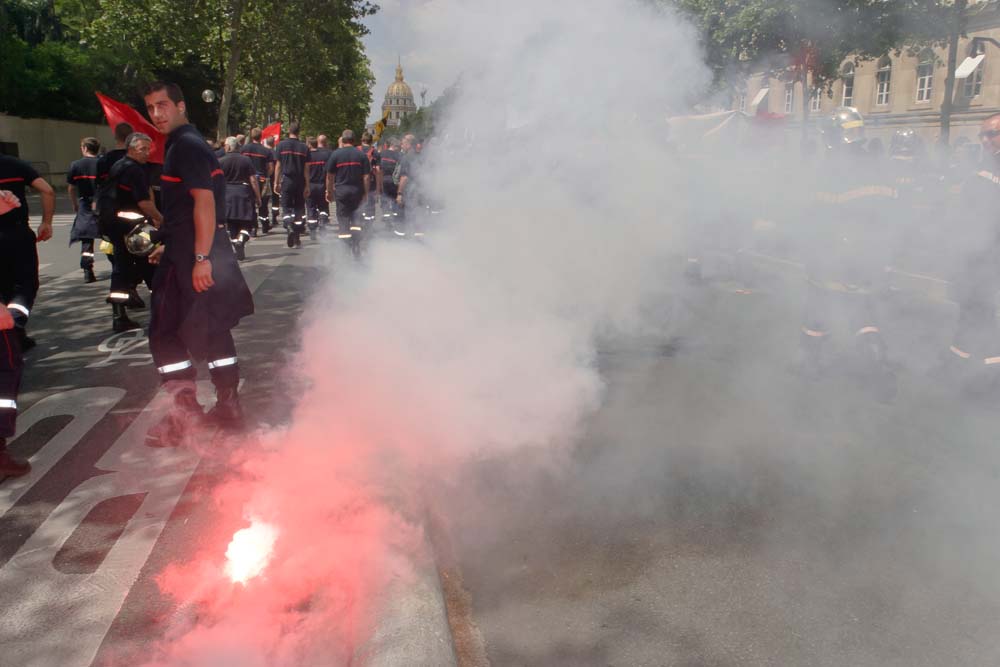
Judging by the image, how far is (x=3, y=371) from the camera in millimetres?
3900

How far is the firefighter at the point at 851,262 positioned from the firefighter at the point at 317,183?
9610mm

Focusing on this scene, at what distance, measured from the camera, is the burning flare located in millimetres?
2900

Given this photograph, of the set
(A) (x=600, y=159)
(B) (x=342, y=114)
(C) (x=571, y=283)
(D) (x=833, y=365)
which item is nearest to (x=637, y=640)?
(C) (x=571, y=283)

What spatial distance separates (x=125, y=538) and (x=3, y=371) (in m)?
1.26

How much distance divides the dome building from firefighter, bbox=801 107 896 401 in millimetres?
3123

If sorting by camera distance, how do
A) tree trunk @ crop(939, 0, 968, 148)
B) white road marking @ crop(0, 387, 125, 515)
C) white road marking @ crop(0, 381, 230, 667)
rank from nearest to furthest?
white road marking @ crop(0, 381, 230, 667) → white road marking @ crop(0, 387, 125, 515) → tree trunk @ crop(939, 0, 968, 148)

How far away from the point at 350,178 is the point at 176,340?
6986 mm

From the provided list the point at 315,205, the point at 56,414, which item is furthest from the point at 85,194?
the point at 56,414

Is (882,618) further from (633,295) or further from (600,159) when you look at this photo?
(633,295)

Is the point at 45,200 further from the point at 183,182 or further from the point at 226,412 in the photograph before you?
the point at 226,412

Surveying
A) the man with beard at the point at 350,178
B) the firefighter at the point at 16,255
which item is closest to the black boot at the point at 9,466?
the firefighter at the point at 16,255

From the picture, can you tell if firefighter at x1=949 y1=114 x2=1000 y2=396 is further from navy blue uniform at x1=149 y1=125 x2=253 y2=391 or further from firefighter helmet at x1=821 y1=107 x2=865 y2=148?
navy blue uniform at x1=149 y1=125 x2=253 y2=391

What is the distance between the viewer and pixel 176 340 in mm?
4398

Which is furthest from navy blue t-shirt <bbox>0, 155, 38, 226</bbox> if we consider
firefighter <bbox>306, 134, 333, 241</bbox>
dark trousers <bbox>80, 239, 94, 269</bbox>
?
firefighter <bbox>306, 134, 333, 241</bbox>
